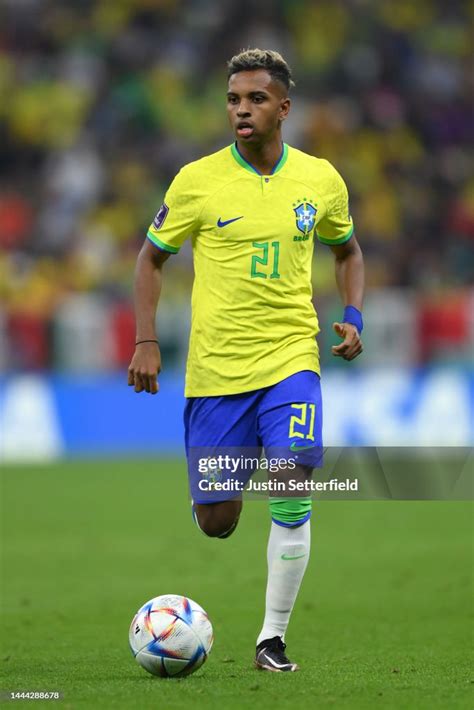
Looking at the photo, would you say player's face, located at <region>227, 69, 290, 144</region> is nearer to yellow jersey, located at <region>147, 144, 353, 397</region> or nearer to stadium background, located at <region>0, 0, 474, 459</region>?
yellow jersey, located at <region>147, 144, 353, 397</region>

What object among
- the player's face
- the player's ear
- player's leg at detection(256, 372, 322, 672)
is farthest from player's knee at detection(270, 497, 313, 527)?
the player's ear

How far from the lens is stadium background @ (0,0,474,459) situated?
669 inches

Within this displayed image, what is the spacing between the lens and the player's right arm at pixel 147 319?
582 centimetres

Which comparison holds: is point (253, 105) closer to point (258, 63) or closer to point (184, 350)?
point (258, 63)

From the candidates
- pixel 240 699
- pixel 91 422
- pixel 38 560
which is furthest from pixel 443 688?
pixel 91 422

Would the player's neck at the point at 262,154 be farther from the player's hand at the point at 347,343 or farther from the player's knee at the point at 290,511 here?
the player's knee at the point at 290,511

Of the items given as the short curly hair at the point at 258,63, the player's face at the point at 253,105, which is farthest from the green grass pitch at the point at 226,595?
the short curly hair at the point at 258,63

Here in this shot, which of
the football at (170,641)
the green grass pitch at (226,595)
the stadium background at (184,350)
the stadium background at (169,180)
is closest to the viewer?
the green grass pitch at (226,595)

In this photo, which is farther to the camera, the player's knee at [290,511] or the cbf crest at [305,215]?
the cbf crest at [305,215]

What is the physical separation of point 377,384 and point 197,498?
1055 cm

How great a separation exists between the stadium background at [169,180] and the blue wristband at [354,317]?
9423 millimetres

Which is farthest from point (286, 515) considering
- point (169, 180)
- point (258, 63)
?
point (169, 180)

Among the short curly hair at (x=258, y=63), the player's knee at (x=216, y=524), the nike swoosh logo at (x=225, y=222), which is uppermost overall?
the short curly hair at (x=258, y=63)

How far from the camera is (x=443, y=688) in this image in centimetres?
537
